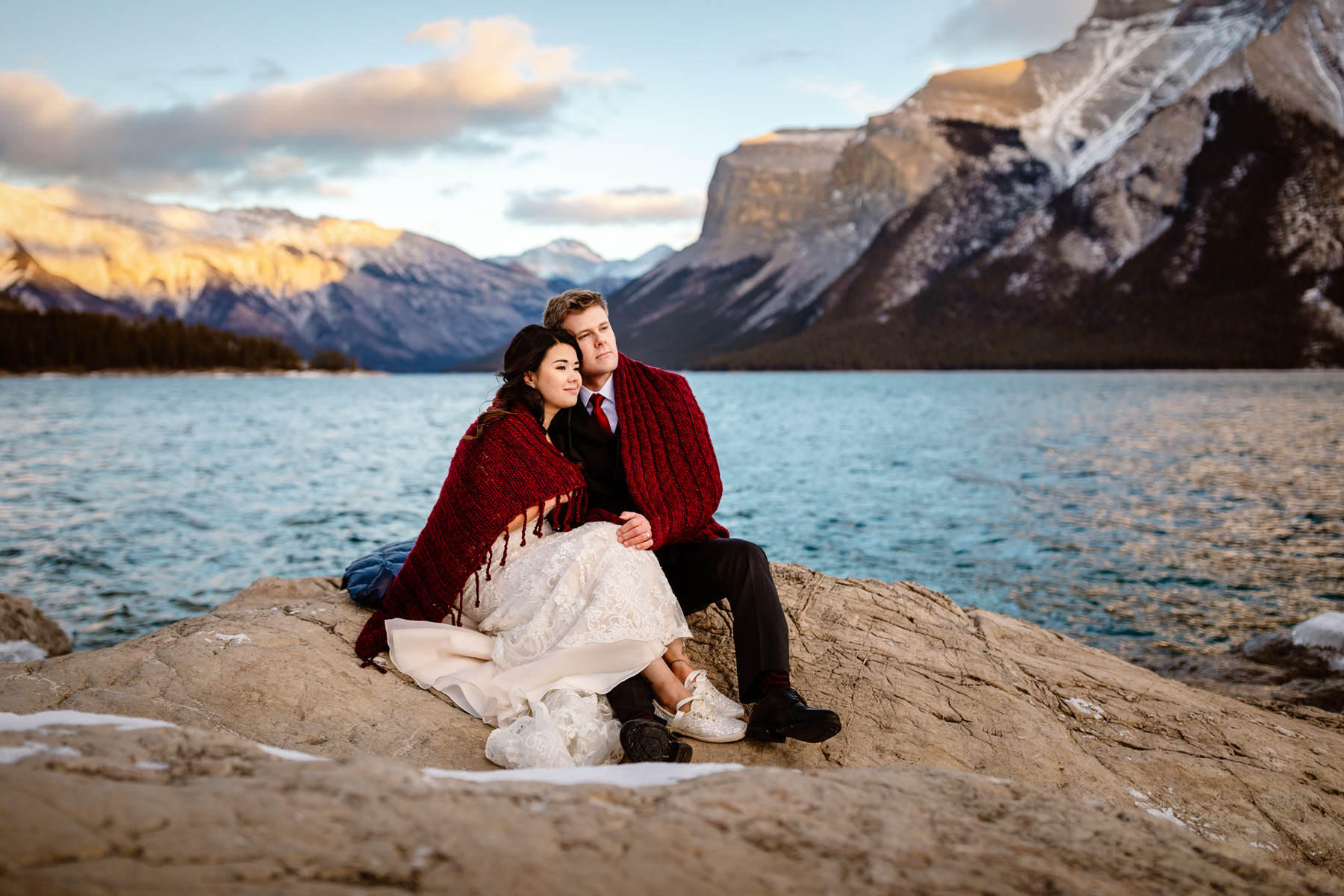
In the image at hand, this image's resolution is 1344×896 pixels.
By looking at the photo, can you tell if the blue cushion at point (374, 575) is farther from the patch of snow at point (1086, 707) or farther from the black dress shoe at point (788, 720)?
the patch of snow at point (1086, 707)

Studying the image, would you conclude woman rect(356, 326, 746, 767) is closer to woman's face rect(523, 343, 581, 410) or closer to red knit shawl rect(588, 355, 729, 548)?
woman's face rect(523, 343, 581, 410)

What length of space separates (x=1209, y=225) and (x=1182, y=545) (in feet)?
Result: 425

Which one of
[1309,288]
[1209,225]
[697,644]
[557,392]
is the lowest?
[697,644]

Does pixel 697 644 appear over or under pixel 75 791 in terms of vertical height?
under

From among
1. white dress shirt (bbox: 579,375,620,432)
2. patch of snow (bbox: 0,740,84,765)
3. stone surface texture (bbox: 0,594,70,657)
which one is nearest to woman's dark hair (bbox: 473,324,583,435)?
white dress shirt (bbox: 579,375,620,432)

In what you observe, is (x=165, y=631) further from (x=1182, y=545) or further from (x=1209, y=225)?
(x=1209, y=225)

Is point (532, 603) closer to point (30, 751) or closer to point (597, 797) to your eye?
point (597, 797)

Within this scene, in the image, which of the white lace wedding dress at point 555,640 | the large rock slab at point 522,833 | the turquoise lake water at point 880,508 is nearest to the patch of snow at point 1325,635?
the turquoise lake water at point 880,508

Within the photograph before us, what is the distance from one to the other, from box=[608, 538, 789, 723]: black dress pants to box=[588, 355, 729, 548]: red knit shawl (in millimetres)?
226

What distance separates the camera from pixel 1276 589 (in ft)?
36.0

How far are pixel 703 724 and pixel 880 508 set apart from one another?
552 inches

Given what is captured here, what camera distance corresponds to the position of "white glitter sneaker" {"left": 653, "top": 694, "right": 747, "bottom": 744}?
158 inches

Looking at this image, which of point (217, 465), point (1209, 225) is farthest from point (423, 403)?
point (1209, 225)

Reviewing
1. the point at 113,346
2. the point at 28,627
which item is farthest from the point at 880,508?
the point at 113,346
